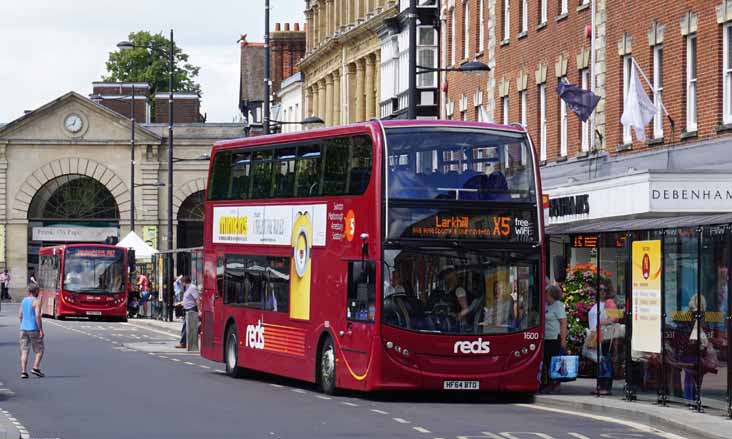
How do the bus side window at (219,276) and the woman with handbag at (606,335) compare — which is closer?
the woman with handbag at (606,335)

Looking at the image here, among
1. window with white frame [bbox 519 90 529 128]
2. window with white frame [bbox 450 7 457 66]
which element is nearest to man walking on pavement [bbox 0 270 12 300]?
window with white frame [bbox 450 7 457 66]

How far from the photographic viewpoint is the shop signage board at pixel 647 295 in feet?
Result: 77.3

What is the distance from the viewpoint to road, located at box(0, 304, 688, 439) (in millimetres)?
20125

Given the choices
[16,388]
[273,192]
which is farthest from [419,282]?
[16,388]

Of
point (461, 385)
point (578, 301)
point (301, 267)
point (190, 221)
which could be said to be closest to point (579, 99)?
point (578, 301)

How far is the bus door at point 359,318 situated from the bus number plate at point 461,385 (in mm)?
1101

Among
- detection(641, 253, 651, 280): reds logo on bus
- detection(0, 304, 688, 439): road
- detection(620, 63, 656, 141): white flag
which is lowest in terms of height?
detection(0, 304, 688, 439): road

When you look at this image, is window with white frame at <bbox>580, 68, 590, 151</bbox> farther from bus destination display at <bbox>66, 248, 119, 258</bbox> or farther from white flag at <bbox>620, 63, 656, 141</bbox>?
bus destination display at <bbox>66, 248, 119, 258</bbox>

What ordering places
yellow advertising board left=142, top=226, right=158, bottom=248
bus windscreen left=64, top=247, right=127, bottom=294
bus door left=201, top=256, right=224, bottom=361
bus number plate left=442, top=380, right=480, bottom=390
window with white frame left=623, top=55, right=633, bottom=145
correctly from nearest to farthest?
bus number plate left=442, top=380, right=480, bottom=390
bus door left=201, top=256, right=224, bottom=361
window with white frame left=623, top=55, right=633, bottom=145
bus windscreen left=64, top=247, right=127, bottom=294
yellow advertising board left=142, top=226, right=158, bottom=248

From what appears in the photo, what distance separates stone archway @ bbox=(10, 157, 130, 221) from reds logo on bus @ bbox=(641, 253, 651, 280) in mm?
80338

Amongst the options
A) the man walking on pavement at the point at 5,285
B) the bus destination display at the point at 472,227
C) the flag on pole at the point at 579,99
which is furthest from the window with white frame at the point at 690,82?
the man walking on pavement at the point at 5,285

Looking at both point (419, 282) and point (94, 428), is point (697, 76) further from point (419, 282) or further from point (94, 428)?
point (94, 428)

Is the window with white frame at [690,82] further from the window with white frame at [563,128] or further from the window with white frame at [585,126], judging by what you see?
the window with white frame at [563,128]

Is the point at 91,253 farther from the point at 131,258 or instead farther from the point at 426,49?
the point at 426,49
